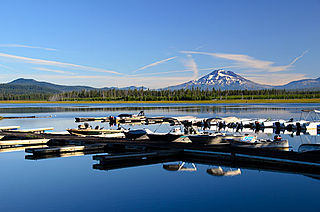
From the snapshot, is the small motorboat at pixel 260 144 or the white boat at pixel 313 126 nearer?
the small motorboat at pixel 260 144

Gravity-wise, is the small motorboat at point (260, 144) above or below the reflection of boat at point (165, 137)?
below

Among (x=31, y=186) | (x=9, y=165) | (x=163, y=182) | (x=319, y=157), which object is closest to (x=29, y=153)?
(x=9, y=165)

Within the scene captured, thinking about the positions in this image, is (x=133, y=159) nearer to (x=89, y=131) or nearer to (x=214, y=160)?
(x=214, y=160)

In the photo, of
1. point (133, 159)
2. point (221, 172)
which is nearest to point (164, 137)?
point (133, 159)

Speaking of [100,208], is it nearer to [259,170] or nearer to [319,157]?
[259,170]

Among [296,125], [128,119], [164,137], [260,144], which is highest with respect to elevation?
[164,137]

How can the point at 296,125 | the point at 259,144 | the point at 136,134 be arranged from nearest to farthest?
the point at 259,144
the point at 136,134
the point at 296,125

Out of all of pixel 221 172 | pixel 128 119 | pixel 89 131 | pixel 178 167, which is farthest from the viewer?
pixel 128 119

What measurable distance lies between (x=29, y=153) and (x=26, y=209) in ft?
45.0

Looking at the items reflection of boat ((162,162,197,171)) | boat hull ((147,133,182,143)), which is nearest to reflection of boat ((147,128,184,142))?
boat hull ((147,133,182,143))

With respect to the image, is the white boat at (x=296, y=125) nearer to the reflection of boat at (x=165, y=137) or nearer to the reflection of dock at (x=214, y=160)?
the reflection of boat at (x=165, y=137)

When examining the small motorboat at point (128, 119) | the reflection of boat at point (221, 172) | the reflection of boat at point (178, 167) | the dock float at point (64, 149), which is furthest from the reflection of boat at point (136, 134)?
the small motorboat at point (128, 119)

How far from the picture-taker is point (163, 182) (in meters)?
17.3

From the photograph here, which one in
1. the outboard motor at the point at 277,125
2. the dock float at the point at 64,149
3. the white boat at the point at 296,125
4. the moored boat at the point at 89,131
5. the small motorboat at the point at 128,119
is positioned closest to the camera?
the dock float at the point at 64,149
